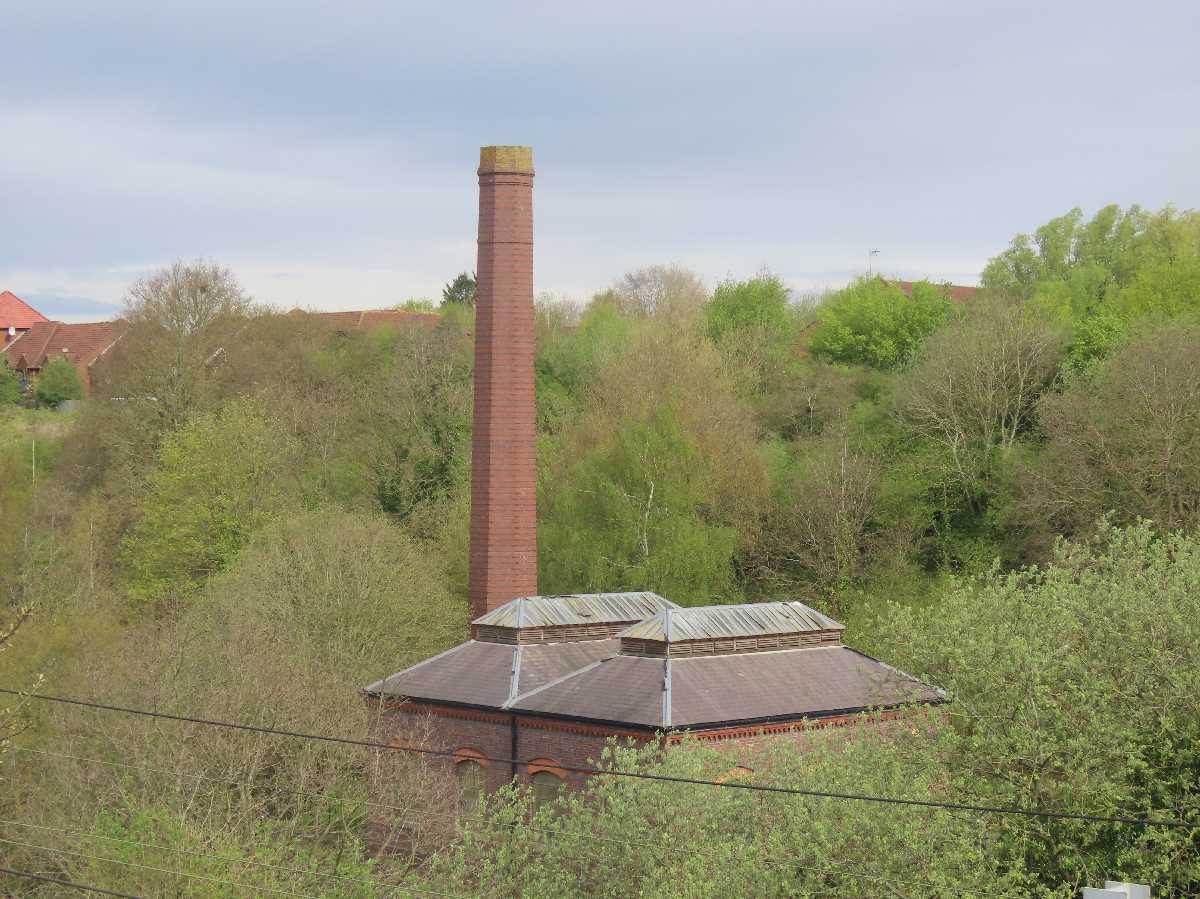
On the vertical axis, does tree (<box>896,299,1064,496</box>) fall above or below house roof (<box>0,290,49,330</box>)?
below

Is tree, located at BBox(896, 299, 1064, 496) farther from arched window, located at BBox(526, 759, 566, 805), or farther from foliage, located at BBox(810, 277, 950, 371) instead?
arched window, located at BBox(526, 759, 566, 805)

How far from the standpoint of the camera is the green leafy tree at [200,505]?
46.2 m

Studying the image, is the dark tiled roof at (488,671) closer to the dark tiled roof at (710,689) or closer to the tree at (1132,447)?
the dark tiled roof at (710,689)

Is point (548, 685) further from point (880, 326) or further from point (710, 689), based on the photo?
point (880, 326)

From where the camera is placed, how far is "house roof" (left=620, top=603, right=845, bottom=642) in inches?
1043

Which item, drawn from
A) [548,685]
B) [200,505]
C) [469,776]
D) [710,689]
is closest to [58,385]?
[200,505]

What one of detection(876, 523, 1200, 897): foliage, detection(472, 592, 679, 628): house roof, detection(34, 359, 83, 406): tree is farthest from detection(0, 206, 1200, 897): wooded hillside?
detection(472, 592, 679, 628): house roof

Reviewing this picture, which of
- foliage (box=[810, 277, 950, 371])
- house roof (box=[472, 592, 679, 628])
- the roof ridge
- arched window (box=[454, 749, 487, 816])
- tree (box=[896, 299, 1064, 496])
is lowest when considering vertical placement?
arched window (box=[454, 749, 487, 816])

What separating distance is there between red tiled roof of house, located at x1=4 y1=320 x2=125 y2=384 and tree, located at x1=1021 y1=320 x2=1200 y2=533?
5088 centimetres

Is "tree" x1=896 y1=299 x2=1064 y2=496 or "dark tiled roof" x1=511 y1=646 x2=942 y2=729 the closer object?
"dark tiled roof" x1=511 y1=646 x2=942 y2=729

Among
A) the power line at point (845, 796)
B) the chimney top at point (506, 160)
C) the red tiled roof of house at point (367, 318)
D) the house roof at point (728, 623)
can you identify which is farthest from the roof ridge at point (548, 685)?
the red tiled roof of house at point (367, 318)

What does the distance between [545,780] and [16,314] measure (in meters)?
70.0

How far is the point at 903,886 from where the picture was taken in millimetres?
14711

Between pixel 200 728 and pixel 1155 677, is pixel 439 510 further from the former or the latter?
pixel 1155 677
